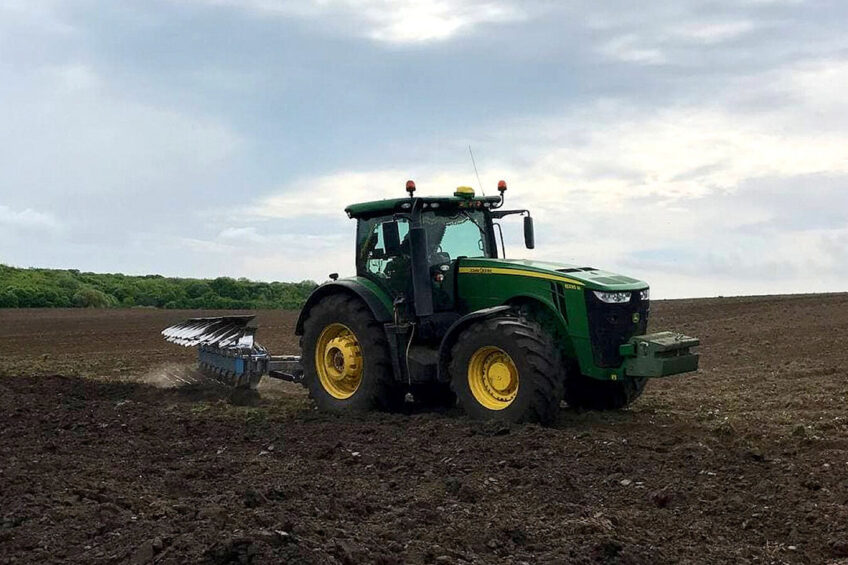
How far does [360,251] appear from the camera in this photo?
10992mm

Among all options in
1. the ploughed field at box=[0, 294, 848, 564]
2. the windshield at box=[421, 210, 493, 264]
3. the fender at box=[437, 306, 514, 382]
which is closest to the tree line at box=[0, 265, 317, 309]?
the ploughed field at box=[0, 294, 848, 564]

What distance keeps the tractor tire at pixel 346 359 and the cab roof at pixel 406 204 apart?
992mm

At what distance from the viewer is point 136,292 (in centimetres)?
3934

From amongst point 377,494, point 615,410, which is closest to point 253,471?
point 377,494

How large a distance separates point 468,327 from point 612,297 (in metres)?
1.44

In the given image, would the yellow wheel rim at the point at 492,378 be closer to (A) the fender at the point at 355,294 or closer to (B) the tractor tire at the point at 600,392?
(B) the tractor tire at the point at 600,392

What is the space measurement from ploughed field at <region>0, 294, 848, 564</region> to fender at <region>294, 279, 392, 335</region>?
1087mm

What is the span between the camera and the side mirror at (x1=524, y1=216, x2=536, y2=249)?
1081 cm

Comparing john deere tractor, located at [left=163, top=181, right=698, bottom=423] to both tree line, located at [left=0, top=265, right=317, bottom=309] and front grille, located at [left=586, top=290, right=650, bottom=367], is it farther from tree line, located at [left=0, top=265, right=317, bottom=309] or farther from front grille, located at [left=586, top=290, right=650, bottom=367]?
tree line, located at [left=0, top=265, right=317, bottom=309]

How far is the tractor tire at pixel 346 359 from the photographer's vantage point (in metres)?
10.3

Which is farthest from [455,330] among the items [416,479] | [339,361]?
[416,479]

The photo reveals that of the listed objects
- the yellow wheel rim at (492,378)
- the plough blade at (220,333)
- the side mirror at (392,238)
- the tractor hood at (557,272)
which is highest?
the side mirror at (392,238)

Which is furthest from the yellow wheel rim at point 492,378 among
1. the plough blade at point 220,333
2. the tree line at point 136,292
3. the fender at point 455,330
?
the tree line at point 136,292

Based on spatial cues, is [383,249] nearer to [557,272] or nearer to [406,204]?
[406,204]
